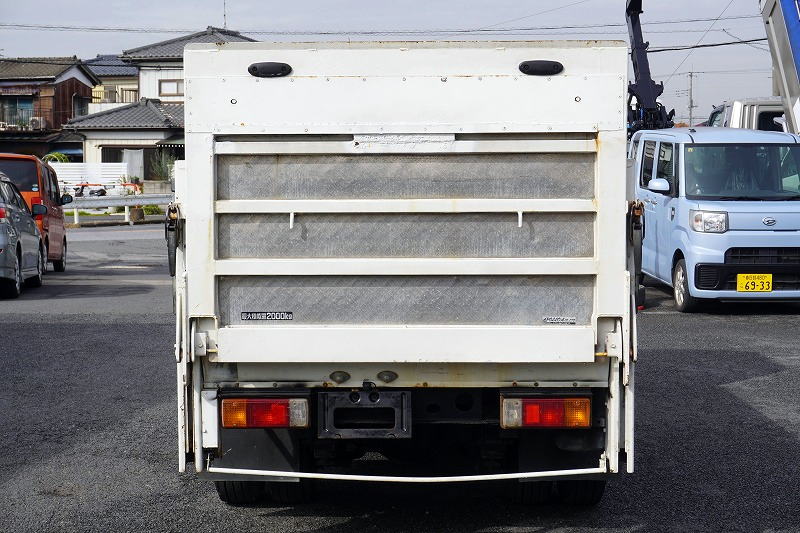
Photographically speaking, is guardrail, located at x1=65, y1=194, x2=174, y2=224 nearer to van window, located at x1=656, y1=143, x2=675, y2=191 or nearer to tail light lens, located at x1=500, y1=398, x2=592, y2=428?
van window, located at x1=656, y1=143, x2=675, y2=191

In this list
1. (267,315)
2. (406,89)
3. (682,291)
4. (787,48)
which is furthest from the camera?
(787,48)

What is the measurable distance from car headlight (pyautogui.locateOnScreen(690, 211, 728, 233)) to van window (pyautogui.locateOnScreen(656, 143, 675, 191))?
78 cm

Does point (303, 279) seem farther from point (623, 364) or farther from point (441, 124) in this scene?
point (623, 364)

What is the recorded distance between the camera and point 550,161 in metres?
4.41

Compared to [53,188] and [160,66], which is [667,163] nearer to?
[53,188]

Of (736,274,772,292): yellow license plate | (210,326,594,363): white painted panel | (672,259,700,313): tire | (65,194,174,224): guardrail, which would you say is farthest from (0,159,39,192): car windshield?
(65,194,174,224): guardrail

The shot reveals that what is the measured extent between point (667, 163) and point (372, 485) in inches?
337

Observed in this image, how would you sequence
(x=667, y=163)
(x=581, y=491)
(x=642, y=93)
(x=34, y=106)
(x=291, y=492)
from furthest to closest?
(x=34, y=106) → (x=642, y=93) → (x=667, y=163) → (x=291, y=492) → (x=581, y=491)

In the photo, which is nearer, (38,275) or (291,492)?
(291,492)

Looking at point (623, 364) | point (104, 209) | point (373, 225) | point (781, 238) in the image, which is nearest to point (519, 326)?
point (623, 364)

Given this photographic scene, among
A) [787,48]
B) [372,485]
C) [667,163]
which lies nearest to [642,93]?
[787,48]

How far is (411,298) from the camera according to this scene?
4457mm

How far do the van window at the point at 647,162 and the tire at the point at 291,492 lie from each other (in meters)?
9.52

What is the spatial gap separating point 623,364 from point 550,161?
0.88m
